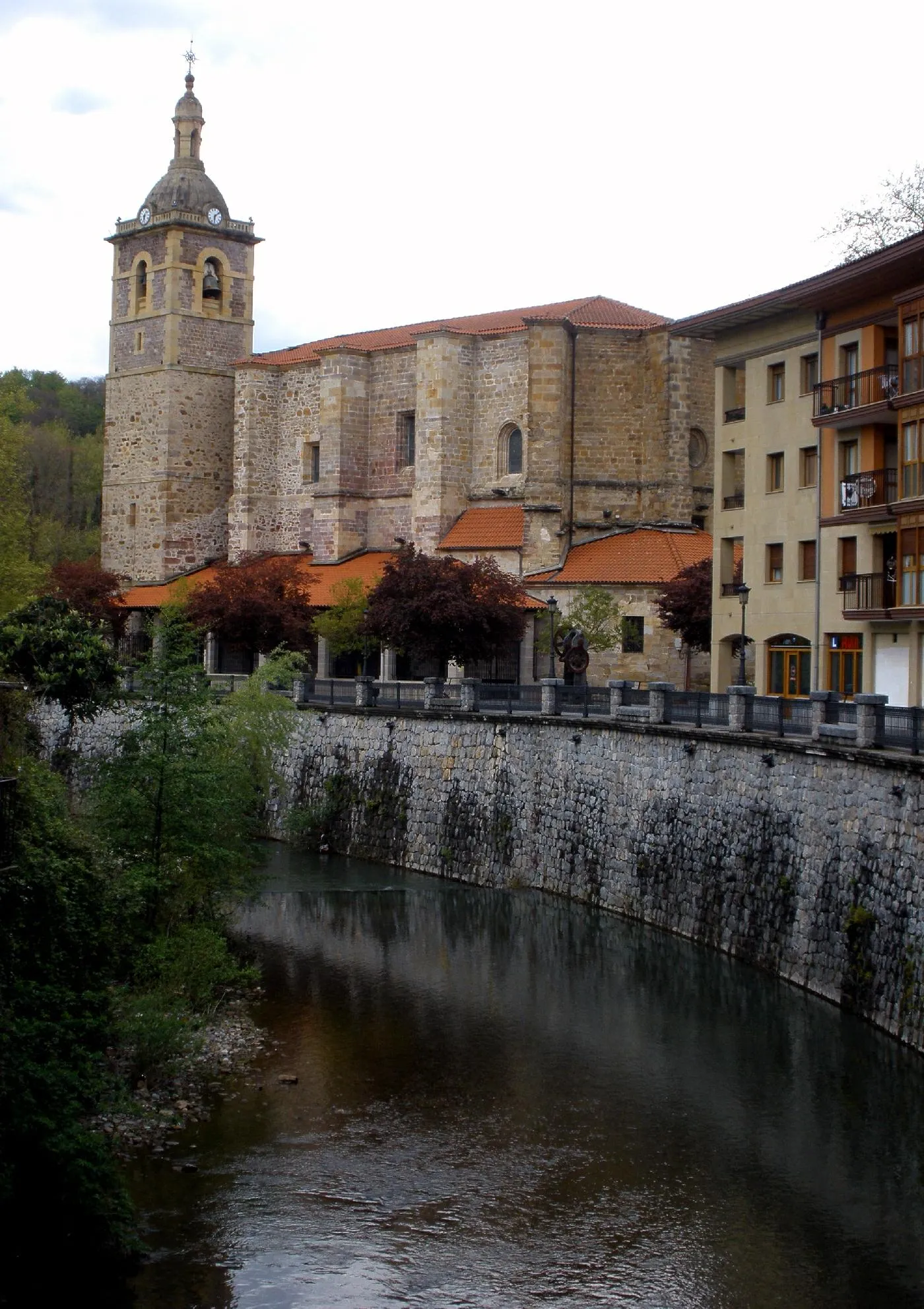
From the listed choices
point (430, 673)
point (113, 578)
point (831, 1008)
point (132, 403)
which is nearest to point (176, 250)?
point (132, 403)

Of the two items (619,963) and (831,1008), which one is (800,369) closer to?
(619,963)

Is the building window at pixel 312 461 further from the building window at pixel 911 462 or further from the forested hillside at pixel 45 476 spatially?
the building window at pixel 911 462

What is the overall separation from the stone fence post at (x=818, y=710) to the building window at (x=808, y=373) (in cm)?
1184

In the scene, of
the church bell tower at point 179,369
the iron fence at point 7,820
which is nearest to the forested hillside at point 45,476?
the church bell tower at point 179,369

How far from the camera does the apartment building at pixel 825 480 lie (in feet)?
111

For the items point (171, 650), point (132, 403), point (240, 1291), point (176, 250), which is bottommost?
point (240, 1291)

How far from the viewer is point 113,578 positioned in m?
69.6

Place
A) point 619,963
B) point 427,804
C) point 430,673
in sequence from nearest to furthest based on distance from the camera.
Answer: point 619,963, point 427,804, point 430,673

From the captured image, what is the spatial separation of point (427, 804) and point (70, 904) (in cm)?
1938

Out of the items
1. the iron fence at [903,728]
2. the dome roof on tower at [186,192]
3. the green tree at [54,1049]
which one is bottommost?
the green tree at [54,1049]

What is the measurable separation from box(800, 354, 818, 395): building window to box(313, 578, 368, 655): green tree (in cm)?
2316

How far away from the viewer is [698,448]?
60906 mm

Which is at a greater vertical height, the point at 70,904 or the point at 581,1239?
the point at 70,904

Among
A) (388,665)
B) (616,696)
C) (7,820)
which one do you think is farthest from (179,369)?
(7,820)
